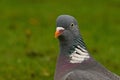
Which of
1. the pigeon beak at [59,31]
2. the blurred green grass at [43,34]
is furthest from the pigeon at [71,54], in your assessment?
A: the blurred green grass at [43,34]

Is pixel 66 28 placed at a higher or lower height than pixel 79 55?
higher

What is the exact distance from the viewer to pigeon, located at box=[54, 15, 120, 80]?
5625 mm

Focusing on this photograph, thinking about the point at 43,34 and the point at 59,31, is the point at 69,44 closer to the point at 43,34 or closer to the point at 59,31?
the point at 59,31

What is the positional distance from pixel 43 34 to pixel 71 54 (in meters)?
6.66

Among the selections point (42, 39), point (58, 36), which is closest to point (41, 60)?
point (42, 39)

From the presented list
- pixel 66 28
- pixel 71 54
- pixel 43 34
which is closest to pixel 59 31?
pixel 66 28

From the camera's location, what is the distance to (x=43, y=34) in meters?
12.4

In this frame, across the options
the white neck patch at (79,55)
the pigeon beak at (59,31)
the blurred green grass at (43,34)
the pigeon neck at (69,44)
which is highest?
the pigeon beak at (59,31)

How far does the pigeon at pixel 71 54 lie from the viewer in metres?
5.62

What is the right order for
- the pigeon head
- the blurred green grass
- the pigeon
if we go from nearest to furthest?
the pigeon
the pigeon head
the blurred green grass

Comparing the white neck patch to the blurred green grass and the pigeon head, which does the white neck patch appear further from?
the blurred green grass

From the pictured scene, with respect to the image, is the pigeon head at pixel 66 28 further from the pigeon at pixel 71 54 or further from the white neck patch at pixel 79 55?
the white neck patch at pixel 79 55

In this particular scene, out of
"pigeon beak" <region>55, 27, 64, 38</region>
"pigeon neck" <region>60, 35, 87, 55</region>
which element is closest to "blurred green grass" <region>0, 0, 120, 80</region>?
"pigeon neck" <region>60, 35, 87, 55</region>

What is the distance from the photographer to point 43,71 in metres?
8.70
